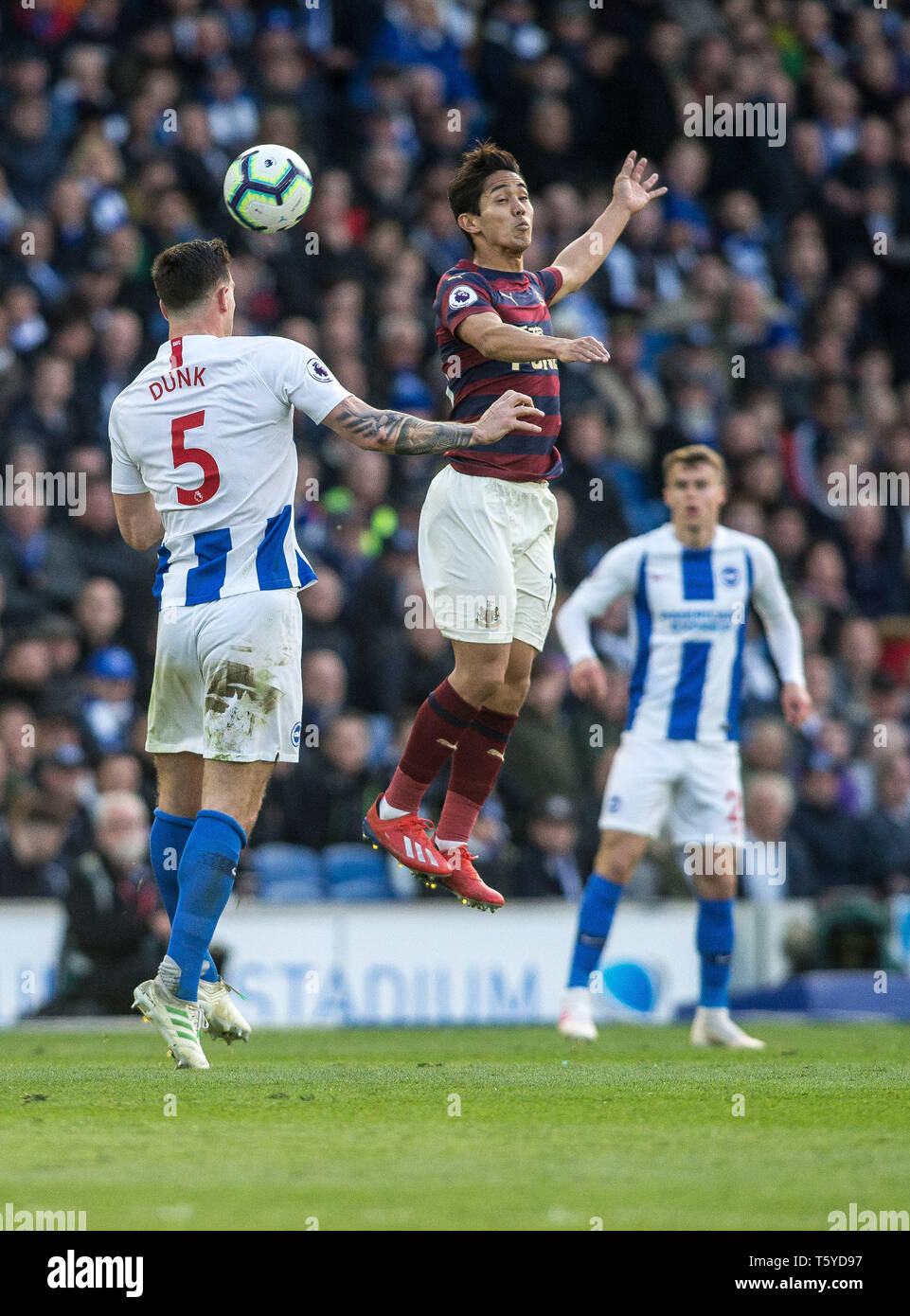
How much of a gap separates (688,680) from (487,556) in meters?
2.49

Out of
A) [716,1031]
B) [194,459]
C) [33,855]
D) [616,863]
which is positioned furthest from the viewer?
[33,855]

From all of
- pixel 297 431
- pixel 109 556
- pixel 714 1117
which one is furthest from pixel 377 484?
pixel 714 1117

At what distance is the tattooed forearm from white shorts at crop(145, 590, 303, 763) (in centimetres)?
58

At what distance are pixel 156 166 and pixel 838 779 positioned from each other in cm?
635

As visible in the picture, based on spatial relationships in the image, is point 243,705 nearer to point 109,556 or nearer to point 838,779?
point 109,556

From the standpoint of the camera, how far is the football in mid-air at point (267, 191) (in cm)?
738

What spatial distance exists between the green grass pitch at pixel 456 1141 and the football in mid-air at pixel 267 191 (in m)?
3.05

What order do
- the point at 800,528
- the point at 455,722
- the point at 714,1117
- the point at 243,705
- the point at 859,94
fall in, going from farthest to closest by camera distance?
1. the point at 859,94
2. the point at 800,528
3. the point at 455,722
4. the point at 243,705
5. the point at 714,1117

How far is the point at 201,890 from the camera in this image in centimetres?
650

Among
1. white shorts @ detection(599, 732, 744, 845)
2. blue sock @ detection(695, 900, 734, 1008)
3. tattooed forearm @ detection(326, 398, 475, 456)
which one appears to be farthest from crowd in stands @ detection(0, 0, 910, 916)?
tattooed forearm @ detection(326, 398, 475, 456)

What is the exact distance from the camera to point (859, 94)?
63.1ft

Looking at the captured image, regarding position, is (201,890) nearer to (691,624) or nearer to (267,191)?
(267,191)

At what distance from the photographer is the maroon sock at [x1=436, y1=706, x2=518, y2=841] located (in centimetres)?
777

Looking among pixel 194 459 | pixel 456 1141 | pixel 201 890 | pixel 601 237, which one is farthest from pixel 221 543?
pixel 456 1141
